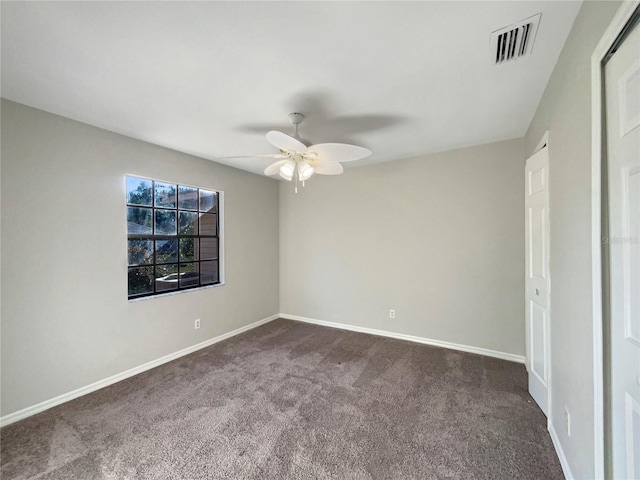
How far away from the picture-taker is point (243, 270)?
409cm

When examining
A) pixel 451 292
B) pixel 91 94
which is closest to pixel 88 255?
pixel 91 94

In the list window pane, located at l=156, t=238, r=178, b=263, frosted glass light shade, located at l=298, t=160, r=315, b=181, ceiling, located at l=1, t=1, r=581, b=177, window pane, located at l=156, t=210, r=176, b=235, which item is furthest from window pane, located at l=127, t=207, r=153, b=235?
frosted glass light shade, located at l=298, t=160, r=315, b=181

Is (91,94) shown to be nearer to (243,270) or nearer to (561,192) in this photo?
(243,270)

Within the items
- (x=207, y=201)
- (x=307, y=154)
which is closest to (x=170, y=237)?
(x=207, y=201)

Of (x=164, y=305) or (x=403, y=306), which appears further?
(x=403, y=306)

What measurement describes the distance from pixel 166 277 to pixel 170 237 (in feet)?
1.65

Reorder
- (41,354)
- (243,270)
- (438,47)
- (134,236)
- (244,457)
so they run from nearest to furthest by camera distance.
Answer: (438,47) → (244,457) → (41,354) → (134,236) → (243,270)

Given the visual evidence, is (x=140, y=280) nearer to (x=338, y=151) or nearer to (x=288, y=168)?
(x=288, y=168)

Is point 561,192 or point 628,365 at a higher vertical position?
point 561,192

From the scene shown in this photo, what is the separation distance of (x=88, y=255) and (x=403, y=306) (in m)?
3.73

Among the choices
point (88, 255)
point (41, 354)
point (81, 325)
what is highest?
point (88, 255)

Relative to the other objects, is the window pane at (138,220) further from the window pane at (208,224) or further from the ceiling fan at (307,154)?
the ceiling fan at (307,154)

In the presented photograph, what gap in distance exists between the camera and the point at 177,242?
334 cm

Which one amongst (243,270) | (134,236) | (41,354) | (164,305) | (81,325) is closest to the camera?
(41,354)
